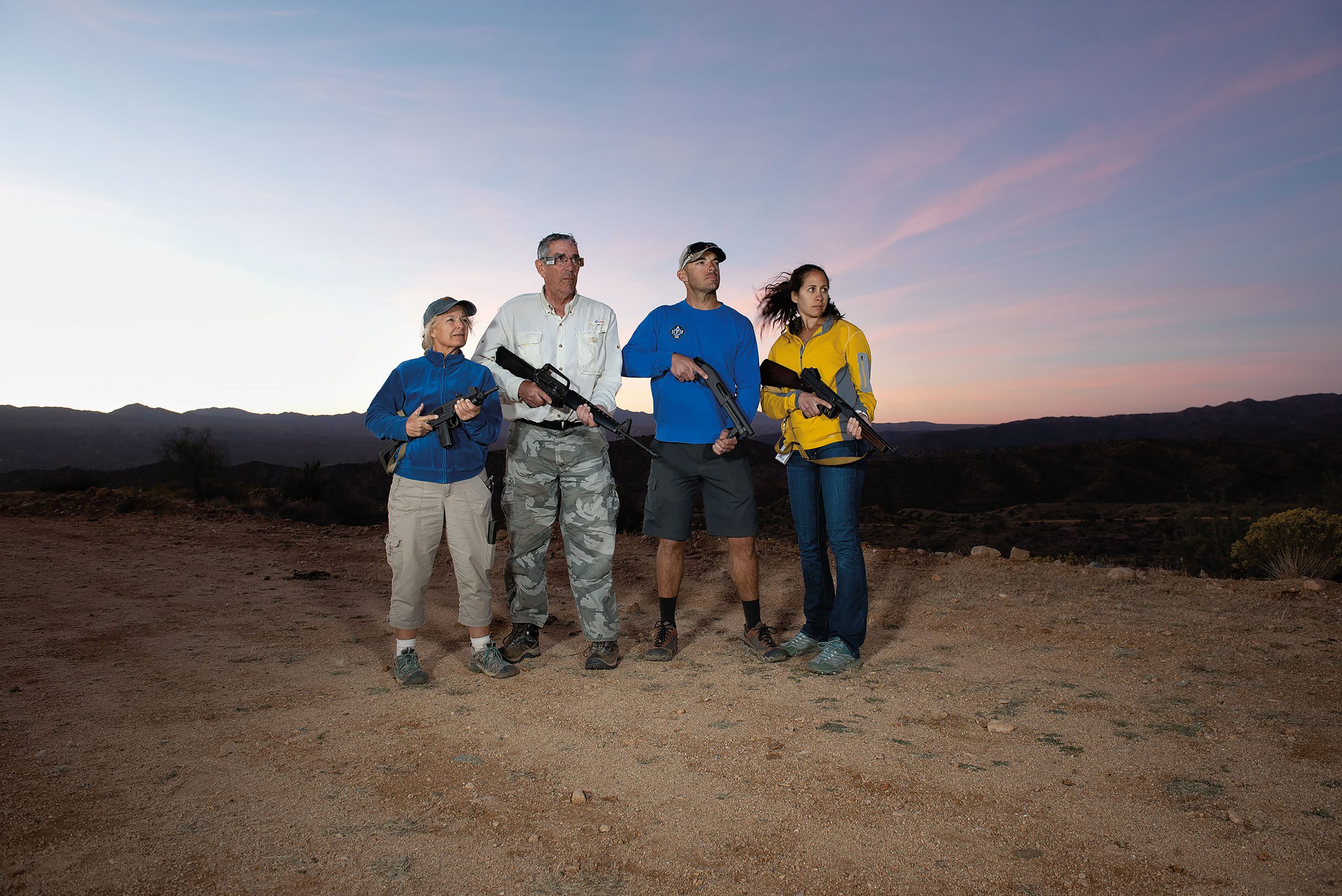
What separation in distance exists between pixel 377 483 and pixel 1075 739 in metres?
59.4

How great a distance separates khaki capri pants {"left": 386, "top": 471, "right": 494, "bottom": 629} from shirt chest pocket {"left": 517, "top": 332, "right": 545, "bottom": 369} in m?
0.81

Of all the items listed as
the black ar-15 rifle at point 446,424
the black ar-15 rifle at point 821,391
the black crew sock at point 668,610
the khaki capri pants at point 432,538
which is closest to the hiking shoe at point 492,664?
the khaki capri pants at point 432,538

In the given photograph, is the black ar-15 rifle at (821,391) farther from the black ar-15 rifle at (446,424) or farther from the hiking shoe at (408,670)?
the hiking shoe at (408,670)

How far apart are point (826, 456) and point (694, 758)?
198 cm

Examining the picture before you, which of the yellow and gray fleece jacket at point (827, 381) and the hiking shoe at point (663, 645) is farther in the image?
the hiking shoe at point (663, 645)

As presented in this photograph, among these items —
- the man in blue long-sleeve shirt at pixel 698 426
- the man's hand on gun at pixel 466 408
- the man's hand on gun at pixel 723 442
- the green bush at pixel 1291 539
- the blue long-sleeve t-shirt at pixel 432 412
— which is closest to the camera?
the man's hand on gun at pixel 466 408

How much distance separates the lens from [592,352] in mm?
4898

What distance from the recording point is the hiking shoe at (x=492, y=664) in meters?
4.63

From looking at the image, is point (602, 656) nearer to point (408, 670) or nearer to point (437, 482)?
point (408, 670)

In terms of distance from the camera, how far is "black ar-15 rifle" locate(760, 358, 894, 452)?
4.53m

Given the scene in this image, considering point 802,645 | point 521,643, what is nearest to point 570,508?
point 521,643

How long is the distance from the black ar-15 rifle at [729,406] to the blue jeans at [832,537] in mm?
397

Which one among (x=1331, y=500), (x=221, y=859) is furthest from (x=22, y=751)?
(x=1331, y=500)

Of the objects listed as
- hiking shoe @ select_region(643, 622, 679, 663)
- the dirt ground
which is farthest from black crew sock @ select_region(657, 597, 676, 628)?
the dirt ground
